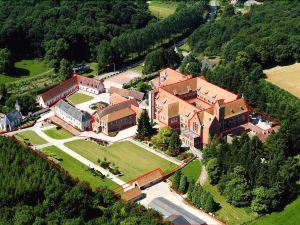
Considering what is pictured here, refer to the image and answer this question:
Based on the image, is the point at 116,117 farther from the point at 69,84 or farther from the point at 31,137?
the point at 69,84

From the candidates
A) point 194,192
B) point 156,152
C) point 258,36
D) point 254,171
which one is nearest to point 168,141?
point 156,152

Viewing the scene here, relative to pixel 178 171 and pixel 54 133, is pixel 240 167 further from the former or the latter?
pixel 54 133

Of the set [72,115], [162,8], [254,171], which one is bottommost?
[72,115]

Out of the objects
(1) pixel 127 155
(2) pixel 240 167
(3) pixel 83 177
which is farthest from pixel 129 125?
(2) pixel 240 167

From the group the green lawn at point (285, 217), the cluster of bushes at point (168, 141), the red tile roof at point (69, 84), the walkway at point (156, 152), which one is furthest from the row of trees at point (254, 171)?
the red tile roof at point (69, 84)

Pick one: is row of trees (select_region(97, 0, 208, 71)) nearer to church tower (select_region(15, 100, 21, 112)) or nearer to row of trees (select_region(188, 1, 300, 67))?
Answer: row of trees (select_region(188, 1, 300, 67))

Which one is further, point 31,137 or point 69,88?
point 69,88
